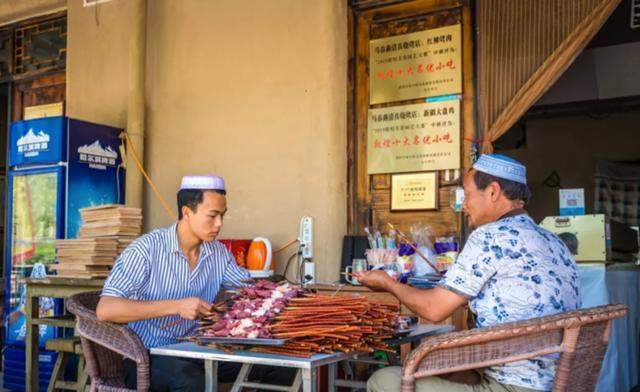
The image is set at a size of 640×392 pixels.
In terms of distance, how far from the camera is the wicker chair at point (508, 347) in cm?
227

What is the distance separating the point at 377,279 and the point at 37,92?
6.06 metres

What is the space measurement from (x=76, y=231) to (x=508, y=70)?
362 cm

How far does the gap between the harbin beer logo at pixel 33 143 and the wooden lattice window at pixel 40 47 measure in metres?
1.70

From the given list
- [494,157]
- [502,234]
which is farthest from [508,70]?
[502,234]

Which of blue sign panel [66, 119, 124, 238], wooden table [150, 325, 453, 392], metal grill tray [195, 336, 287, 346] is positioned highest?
blue sign panel [66, 119, 124, 238]

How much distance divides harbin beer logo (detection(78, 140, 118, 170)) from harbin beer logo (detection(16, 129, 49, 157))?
29 centimetres

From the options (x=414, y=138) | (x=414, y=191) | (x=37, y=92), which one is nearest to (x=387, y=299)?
(x=414, y=191)

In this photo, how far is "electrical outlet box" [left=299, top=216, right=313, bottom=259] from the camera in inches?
213

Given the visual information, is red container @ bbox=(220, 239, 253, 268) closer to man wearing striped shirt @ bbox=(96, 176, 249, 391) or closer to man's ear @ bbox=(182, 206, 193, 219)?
man wearing striped shirt @ bbox=(96, 176, 249, 391)

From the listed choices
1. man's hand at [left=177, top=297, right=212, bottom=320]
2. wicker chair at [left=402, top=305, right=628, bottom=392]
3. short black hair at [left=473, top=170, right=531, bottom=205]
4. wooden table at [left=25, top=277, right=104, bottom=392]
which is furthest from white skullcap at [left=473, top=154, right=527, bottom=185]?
wooden table at [left=25, top=277, right=104, bottom=392]

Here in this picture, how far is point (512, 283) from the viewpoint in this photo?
2.55 metres

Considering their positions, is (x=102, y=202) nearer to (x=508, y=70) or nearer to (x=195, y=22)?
(x=195, y=22)

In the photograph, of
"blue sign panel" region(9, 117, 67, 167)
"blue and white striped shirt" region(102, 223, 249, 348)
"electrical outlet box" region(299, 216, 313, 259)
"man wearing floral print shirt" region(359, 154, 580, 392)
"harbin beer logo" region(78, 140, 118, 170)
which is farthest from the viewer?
"harbin beer logo" region(78, 140, 118, 170)

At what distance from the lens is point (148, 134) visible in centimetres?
649
